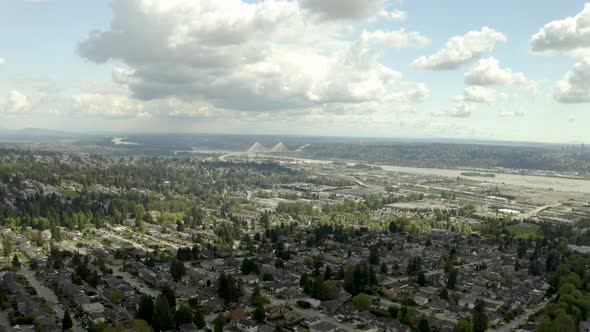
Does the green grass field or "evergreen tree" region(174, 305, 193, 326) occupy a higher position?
"evergreen tree" region(174, 305, 193, 326)

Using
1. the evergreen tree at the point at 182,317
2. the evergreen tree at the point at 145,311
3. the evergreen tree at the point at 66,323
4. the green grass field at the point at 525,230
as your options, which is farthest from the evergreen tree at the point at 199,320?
the green grass field at the point at 525,230

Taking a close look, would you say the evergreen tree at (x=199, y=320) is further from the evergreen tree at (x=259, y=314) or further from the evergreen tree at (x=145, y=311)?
the evergreen tree at (x=259, y=314)

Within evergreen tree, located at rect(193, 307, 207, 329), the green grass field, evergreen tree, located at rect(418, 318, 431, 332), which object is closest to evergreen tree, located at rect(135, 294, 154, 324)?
evergreen tree, located at rect(193, 307, 207, 329)

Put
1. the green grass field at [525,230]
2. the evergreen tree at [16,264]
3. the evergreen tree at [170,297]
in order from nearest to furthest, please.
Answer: the evergreen tree at [170,297] < the evergreen tree at [16,264] < the green grass field at [525,230]

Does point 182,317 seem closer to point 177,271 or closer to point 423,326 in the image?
point 177,271

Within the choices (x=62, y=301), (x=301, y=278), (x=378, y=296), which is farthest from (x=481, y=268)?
(x=62, y=301)

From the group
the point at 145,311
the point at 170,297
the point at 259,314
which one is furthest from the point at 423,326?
the point at 145,311

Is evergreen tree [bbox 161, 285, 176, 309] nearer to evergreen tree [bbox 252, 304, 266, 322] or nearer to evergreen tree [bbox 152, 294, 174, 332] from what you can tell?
evergreen tree [bbox 152, 294, 174, 332]

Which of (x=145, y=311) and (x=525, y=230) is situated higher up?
(x=145, y=311)
